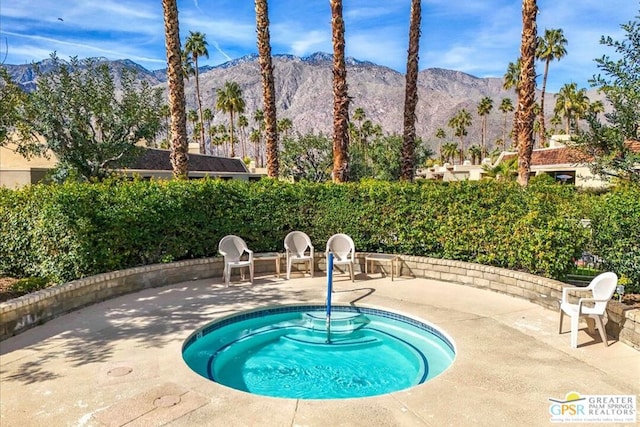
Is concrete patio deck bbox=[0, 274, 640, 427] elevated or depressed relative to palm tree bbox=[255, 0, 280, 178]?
depressed

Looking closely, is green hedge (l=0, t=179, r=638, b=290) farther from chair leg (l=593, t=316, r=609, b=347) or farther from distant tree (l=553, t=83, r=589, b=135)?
distant tree (l=553, t=83, r=589, b=135)

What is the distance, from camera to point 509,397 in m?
5.22

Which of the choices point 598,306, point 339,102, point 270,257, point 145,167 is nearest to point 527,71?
point 339,102

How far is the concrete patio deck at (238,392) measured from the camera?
477cm

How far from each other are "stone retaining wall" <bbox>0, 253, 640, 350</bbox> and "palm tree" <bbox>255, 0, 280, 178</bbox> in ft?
25.7

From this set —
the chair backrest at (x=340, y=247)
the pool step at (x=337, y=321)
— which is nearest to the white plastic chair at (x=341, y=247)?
the chair backrest at (x=340, y=247)

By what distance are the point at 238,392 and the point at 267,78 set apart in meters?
14.4

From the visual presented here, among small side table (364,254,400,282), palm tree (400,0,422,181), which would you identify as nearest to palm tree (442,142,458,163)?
palm tree (400,0,422,181)

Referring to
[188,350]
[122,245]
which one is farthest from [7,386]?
[122,245]

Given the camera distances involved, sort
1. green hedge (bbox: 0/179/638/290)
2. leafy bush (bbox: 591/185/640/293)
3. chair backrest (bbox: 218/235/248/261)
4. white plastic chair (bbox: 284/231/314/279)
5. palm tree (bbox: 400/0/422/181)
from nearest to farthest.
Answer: leafy bush (bbox: 591/185/640/293), green hedge (bbox: 0/179/638/290), chair backrest (bbox: 218/235/248/261), white plastic chair (bbox: 284/231/314/279), palm tree (bbox: 400/0/422/181)

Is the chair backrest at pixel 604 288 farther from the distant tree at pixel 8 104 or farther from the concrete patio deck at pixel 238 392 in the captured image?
the distant tree at pixel 8 104

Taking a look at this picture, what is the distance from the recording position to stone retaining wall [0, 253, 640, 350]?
698 cm

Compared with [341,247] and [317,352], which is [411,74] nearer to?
[341,247]
